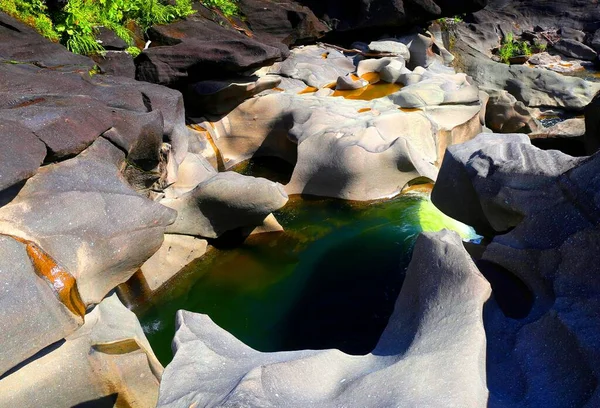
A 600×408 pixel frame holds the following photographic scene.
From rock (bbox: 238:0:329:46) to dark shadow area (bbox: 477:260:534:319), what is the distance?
913cm

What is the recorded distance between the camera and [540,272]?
3.36 m

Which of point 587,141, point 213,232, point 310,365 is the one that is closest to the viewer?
point 310,365

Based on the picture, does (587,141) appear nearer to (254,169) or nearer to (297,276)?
(297,276)

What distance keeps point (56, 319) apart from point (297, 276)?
9.83 ft

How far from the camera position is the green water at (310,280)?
4984 millimetres

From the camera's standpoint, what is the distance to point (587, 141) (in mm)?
6984

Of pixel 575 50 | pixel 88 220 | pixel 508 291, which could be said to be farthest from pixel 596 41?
pixel 88 220

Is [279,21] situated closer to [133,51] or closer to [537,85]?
[133,51]

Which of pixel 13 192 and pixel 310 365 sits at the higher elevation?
pixel 13 192

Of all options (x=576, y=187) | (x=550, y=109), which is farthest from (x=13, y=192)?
(x=550, y=109)

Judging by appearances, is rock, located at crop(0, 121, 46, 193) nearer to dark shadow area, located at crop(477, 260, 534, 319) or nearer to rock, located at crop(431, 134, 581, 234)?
dark shadow area, located at crop(477, 260, 534, 319)

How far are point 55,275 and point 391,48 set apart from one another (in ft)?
35.4

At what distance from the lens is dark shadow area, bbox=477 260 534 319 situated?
3427mm

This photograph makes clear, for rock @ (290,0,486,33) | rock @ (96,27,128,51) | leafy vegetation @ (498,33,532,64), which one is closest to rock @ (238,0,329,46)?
rock @ (290,0,486,33)
